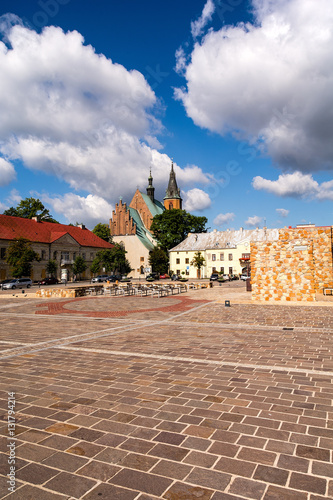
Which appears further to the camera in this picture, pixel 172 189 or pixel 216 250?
pixel 172 189

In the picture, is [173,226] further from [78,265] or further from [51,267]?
[51,267]

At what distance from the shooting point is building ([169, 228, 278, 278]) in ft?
209

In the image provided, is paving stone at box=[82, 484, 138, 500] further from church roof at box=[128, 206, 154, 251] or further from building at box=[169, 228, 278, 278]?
church roof at box=[128, 206, 154, 251]

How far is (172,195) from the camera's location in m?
96.1

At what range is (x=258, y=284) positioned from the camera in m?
18.8

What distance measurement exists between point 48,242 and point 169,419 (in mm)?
59295

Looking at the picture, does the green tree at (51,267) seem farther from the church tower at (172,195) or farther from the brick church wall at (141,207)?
the church tower at (172,195)

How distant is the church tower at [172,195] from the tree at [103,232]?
823 inches

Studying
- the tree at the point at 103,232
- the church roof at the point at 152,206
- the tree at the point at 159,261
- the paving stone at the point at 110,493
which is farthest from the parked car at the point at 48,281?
the paving stone at the point at 110,493

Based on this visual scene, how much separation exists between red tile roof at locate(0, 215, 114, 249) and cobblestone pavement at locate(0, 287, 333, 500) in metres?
47.4

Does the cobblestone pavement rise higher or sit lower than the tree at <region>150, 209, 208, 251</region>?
lower

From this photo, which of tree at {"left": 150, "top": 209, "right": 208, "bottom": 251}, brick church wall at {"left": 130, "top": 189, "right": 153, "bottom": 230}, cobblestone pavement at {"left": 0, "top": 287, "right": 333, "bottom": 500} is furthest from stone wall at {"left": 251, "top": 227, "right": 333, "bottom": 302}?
brick church wall at {"left": 130, "top": 189, "right": 153, "bottom": 230}

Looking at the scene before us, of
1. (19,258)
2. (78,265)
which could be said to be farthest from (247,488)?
(78,265)

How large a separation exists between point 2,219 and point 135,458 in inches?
2306
